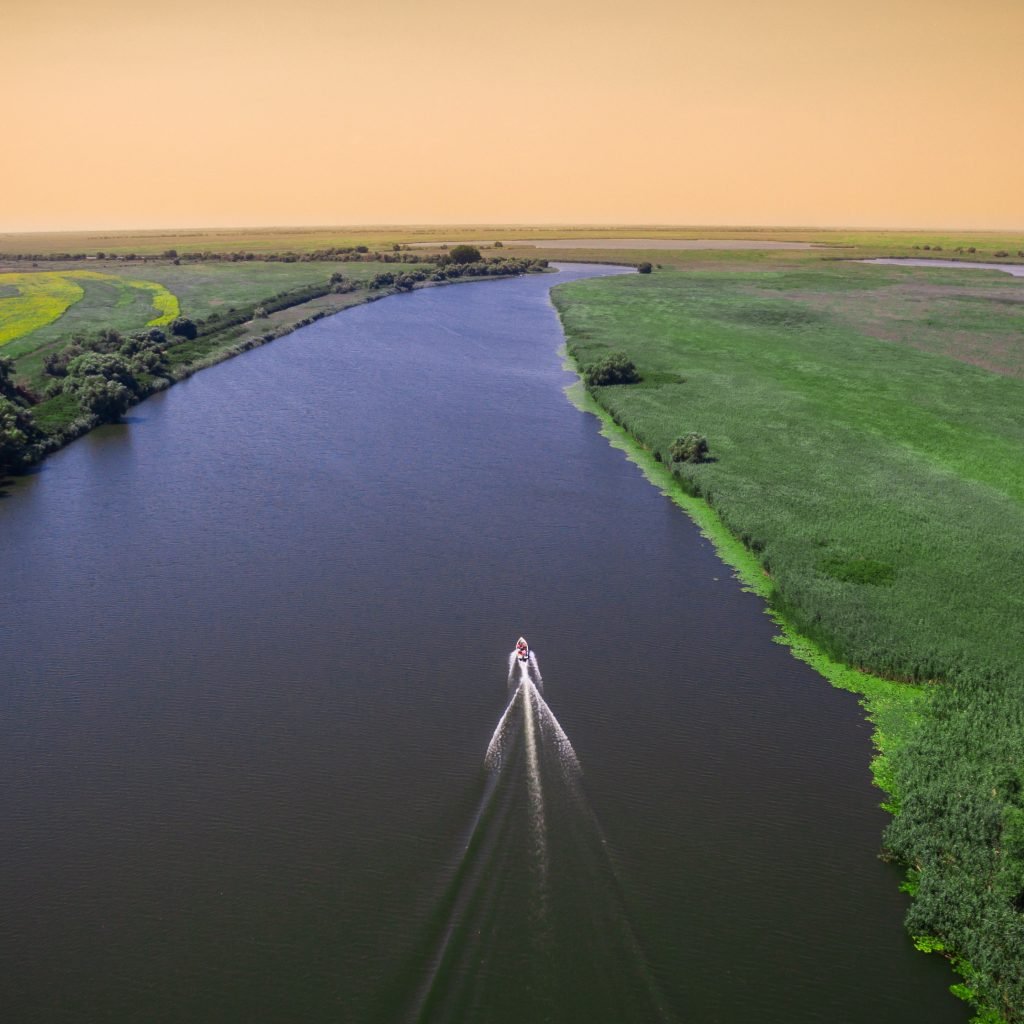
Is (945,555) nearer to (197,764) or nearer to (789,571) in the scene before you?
(789,571)

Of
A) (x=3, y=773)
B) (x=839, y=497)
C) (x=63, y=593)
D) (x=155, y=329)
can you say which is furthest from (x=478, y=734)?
(x=155, y=329)

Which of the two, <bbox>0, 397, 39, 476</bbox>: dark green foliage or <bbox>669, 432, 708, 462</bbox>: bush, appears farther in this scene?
<bbox>0, 397, 39, 476</bbox>: dark green foliage

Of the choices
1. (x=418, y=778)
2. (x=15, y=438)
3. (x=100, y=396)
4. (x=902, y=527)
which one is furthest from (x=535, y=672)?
(x=100, y=396)

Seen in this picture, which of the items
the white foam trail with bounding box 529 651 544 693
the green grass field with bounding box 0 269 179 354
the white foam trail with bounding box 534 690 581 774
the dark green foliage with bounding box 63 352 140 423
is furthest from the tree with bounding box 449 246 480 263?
the white foam trail with bounding box 534 690 581 774

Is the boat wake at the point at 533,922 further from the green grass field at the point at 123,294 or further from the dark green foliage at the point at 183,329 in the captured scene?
the dark green foliage at the point at 183,329

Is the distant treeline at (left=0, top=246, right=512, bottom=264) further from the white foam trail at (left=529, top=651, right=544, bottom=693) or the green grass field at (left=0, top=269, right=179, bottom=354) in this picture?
the white foam trail at (left=529, top=651, right=544, bottom=693)

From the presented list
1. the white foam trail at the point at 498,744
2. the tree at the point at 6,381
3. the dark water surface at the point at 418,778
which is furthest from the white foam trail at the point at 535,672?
the tree at the point at 6,381
